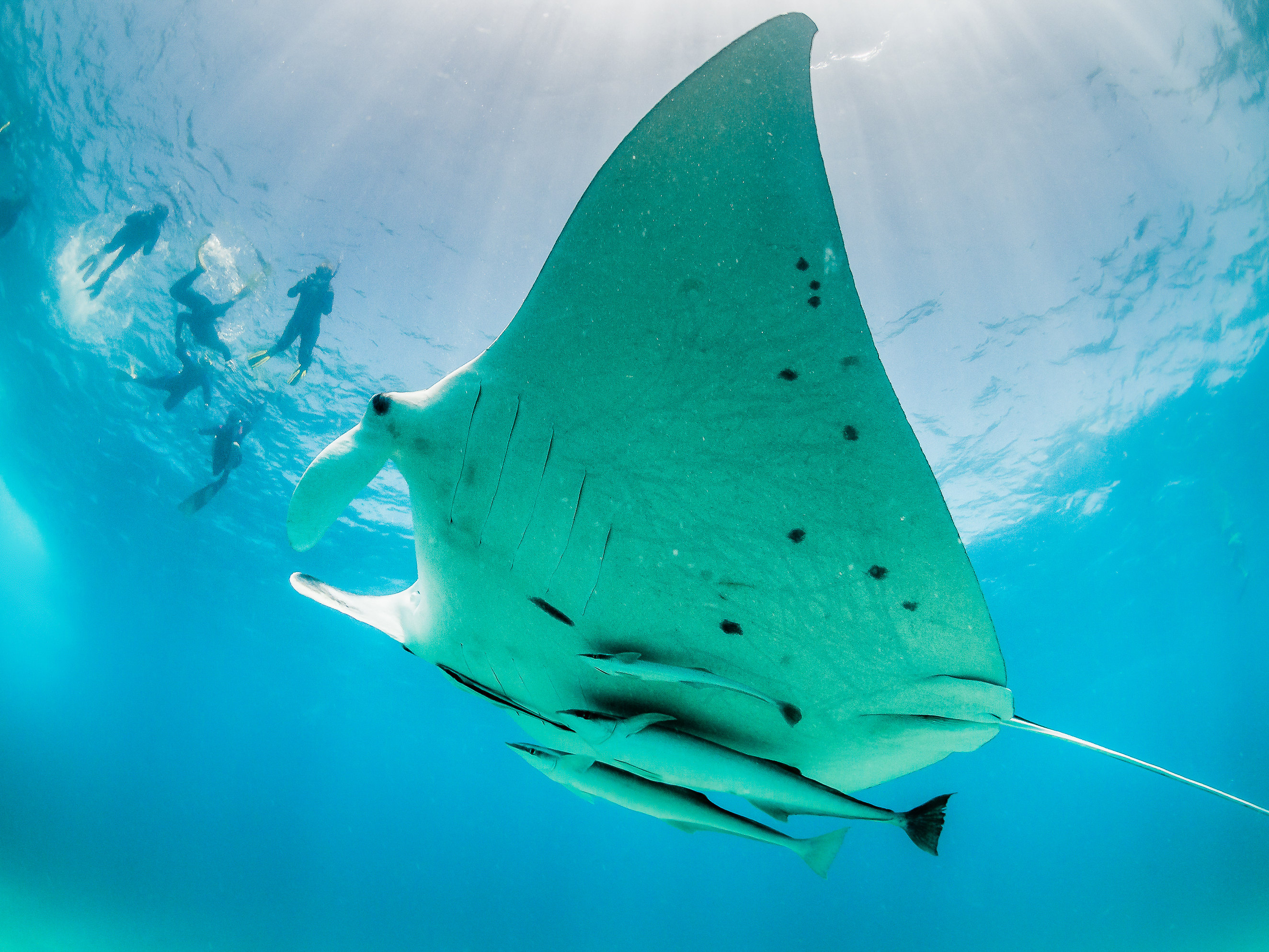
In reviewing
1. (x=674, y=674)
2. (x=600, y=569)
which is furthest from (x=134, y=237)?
(x=674, y=674)

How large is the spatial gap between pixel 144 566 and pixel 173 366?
11.8 m

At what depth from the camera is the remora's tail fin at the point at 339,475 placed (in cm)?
172

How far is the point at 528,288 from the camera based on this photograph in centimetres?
724

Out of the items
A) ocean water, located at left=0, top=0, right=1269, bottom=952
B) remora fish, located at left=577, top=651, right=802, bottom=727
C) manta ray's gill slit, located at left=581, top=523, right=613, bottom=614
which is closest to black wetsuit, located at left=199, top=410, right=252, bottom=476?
ocean water, located at left=0, top=0, right=1269, bottom=952

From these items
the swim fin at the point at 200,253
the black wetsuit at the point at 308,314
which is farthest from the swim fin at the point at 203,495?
the swim fin at the point at 200,253

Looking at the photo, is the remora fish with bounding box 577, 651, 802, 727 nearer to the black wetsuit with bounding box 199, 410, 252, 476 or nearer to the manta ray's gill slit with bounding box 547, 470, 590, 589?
the manta ray's gill slit with bounding box 547, 470, 590, 589

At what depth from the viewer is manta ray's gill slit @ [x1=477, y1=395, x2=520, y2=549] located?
63.9 inches

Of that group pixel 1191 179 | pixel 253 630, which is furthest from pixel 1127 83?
pixel 253 630

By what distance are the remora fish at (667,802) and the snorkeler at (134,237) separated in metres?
11.4

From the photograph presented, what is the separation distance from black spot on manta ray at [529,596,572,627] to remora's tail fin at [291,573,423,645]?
574 millimetres

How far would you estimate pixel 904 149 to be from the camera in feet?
25.2

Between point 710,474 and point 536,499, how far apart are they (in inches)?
20.4

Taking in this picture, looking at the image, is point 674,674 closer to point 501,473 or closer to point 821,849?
point 501,473

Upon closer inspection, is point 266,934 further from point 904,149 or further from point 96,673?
point 904,149
